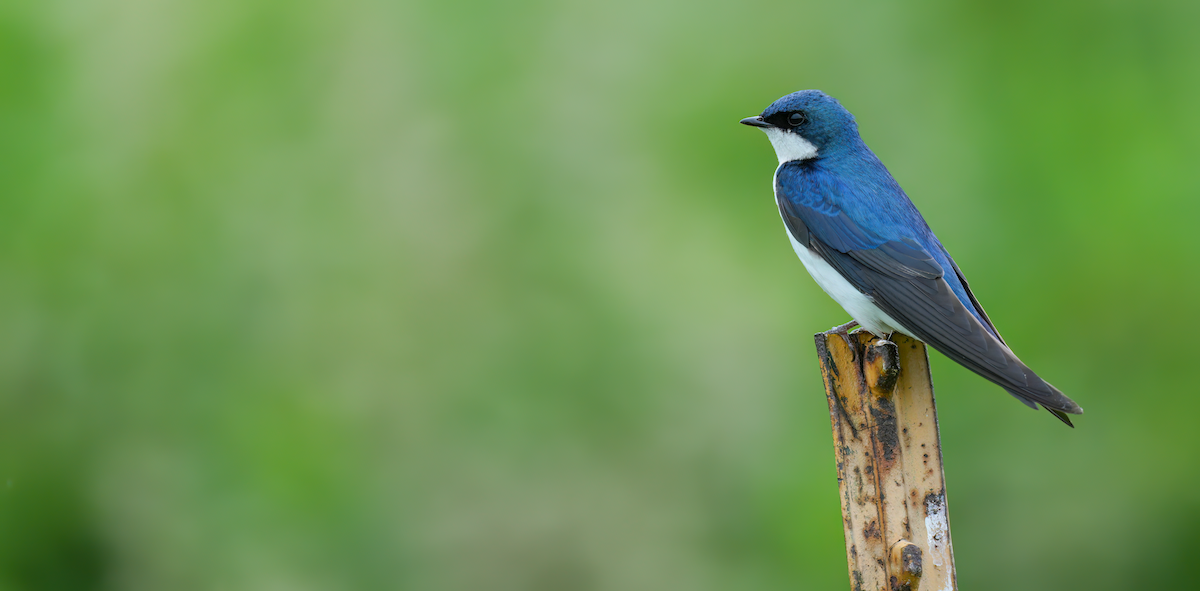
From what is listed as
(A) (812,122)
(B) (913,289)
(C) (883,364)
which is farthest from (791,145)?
(C) (883,364)

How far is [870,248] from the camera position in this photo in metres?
3.77

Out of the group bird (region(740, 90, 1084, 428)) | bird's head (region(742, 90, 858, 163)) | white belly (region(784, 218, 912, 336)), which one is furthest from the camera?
bird's head (region(742, 90, 858, 163))

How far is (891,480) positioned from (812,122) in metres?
1.74

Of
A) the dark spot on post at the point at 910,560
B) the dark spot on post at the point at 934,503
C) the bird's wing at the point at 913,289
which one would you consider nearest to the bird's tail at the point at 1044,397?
the bird's wing at the point at 913,289

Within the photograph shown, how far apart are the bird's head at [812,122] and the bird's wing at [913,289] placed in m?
0.26

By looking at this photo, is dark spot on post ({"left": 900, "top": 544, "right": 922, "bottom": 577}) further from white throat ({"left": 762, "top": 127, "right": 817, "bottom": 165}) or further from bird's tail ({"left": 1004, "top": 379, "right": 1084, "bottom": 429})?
white throat ({"left": 762, "top": 127, "right": 817, "bottom": 165})

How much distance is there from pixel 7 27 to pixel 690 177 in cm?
524

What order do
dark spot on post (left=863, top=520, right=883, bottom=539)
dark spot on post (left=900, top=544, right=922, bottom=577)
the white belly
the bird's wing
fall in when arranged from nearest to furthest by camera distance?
dark spot on post (left=900, top=544, right=922, bottom=577)
dark spot on post (left=863, top=520, right=883, bottom=539)
the bird's wing
the white belly

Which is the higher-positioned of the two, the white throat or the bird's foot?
the white throat

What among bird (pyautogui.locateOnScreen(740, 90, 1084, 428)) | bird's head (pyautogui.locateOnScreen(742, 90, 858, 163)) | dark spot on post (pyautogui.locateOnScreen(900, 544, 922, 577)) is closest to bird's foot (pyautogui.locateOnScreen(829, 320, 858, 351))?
bird (pyautogui.locateOnScreen(740, 90, 1084, 428))

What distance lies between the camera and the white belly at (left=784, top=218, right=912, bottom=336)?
3.65 meters

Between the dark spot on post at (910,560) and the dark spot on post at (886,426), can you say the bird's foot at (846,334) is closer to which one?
the dark spot on post at (886,426)

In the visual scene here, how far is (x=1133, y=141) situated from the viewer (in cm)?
710

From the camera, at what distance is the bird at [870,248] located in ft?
11.0
